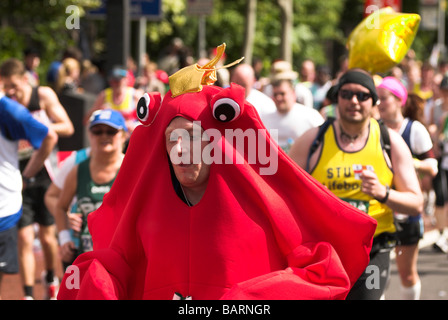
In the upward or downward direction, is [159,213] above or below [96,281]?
above

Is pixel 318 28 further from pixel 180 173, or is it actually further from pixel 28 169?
pixel 180 173

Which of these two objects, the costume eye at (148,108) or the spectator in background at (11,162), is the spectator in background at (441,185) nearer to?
the spectator in background at (11,162)

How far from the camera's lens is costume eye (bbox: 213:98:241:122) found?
343cm

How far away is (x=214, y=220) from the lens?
3426 mm

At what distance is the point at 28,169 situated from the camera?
6.86 meters

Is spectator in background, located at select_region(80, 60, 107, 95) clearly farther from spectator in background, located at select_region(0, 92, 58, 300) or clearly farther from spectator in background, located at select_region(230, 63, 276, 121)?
spectator in background, located at select_region(0, 92, 58, 300)

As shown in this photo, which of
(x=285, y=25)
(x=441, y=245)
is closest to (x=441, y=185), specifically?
(x=441, y=245)

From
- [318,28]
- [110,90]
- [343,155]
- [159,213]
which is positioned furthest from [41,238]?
[318,28]

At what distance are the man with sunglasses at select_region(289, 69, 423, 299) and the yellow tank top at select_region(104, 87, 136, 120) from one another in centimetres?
508

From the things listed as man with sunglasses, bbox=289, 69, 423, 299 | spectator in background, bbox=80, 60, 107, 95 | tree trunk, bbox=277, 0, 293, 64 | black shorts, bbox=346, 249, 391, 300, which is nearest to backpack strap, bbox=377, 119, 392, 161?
man with sunglasses, bbox=289, 69, 423, 299

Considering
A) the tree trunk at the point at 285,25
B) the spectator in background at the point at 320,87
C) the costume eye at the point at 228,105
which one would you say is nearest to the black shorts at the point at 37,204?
the costume eye at the point at 228,105

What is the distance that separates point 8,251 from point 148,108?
308 centimetres

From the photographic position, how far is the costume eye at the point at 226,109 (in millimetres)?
3426

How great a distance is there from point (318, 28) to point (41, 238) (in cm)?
3292
